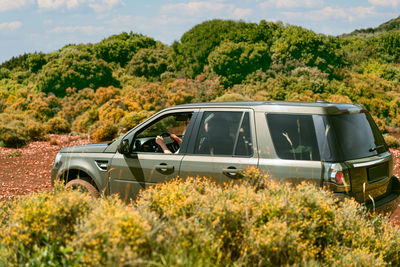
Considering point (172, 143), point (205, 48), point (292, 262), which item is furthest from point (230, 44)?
point (292, 262)

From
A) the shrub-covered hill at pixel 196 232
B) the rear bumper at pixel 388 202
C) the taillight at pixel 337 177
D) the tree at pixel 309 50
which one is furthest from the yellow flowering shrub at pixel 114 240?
the tree at pixel 309 50

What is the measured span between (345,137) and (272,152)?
33.0 inches

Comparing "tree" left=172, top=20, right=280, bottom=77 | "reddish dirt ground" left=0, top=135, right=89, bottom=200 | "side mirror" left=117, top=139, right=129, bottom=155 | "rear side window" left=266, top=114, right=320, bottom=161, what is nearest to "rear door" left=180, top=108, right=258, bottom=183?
"rear side window" left=266, top=114, right=320, bottom=161

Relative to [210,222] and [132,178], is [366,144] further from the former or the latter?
[132,178]

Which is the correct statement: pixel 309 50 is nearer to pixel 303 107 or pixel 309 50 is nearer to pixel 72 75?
pixel 72 75

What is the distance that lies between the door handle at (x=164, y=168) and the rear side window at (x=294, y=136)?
56.9 inches

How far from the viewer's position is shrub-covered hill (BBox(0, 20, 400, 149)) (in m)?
20.2

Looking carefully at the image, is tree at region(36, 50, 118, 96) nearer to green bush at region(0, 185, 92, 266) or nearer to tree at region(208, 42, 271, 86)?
tree at region(208, 42, 271, 86)

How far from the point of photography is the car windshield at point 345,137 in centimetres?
411

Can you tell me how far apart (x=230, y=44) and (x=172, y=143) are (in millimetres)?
19769

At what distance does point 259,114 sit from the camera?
457cm

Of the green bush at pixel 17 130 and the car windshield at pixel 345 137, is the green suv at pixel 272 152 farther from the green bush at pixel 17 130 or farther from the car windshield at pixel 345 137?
the green bush at pixel 17 130

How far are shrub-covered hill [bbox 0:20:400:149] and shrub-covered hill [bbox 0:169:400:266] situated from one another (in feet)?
48.6

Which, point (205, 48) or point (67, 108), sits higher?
point (205, 48)
